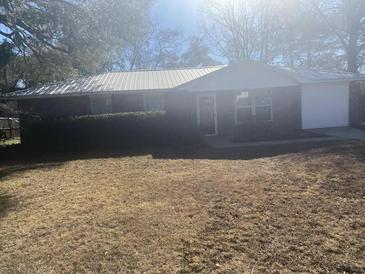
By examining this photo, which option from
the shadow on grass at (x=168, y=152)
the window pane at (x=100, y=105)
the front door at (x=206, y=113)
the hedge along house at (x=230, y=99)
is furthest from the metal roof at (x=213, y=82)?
the shadow on grass at (x=168, y=152)

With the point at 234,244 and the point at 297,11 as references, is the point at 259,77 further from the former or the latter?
the point at 297,11

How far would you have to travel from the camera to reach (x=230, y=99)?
62.8ft

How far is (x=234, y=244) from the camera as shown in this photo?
16.6ft

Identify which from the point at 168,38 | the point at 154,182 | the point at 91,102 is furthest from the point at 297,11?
the point at 154,182

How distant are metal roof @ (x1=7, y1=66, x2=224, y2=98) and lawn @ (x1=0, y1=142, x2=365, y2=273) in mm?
7725

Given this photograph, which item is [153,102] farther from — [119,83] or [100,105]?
[100,105]

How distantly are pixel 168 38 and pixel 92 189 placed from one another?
38374mm

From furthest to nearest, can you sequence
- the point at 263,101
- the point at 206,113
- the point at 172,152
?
the point at 263,101, the point at 206,113, the point at 172,152

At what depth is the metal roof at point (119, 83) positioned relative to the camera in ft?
60.2

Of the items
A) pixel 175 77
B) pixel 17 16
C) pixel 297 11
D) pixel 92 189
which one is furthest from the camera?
pixel 297 11

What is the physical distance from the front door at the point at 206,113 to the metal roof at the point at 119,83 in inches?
52.5

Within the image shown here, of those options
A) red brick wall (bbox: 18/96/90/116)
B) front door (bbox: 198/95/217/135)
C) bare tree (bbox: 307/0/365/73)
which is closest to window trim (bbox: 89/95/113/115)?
red brick wall (bbox: 18/96/90/116)

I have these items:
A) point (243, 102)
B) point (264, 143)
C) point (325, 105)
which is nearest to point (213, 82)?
point (243, 102)

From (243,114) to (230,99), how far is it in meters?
1.04
